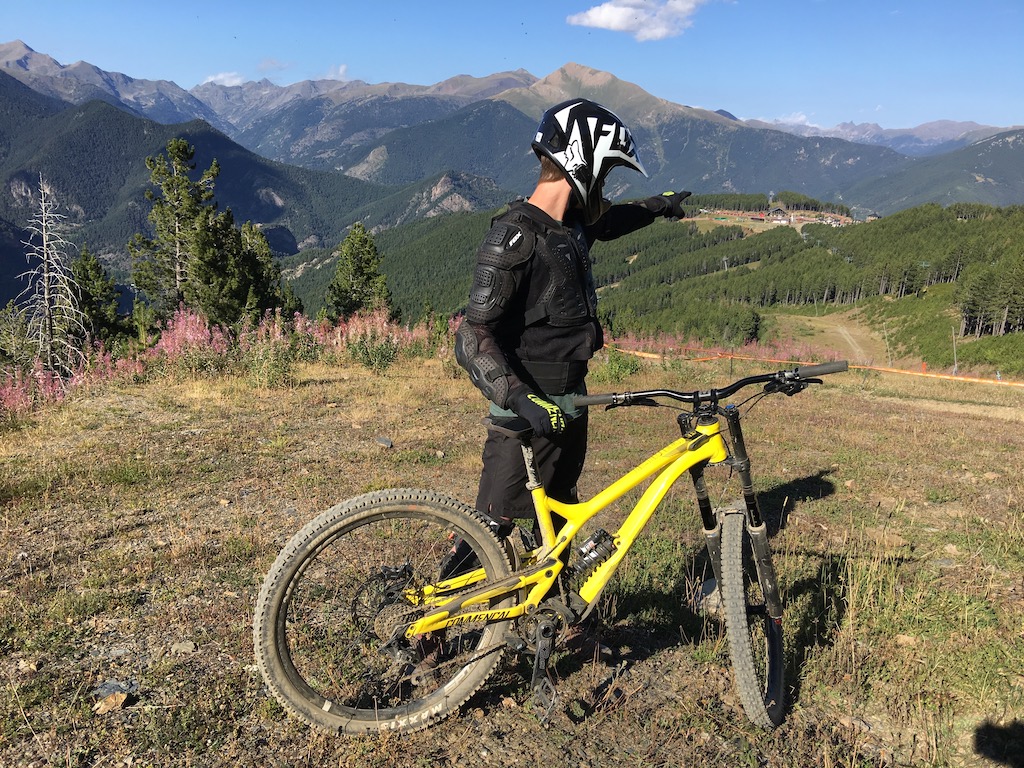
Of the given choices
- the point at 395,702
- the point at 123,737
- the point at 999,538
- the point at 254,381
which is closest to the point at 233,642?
the point at 123,737

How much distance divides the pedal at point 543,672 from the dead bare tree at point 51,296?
36.3ft

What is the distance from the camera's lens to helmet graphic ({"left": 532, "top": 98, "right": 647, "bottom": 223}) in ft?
10.2

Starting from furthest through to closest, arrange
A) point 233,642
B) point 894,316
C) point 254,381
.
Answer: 1. point 894,316
2. point 254,381
3. point 233,642

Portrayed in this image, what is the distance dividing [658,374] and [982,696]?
13.3 meters

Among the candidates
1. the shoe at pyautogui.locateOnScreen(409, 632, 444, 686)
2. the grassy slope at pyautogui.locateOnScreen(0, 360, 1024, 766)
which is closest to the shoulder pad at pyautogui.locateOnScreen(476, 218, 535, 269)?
the shoe at pyautogui.locateOnScreen(409, 632, 444, 686)

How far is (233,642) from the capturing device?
3602 mm

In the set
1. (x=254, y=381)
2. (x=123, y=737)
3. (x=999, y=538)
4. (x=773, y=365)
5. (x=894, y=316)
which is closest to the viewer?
(x=123, y=737)

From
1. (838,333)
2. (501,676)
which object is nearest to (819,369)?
(501,676)

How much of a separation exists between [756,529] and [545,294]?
179cm

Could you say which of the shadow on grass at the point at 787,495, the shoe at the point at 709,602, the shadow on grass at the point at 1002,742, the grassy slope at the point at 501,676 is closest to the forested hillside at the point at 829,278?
the shadow on grass at the point at 787,495

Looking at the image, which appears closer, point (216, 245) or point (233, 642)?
point (233, 642)

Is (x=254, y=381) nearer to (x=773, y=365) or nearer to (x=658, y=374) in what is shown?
(x=658, y=374)

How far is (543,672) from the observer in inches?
125

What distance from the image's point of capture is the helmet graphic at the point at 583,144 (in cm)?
310
